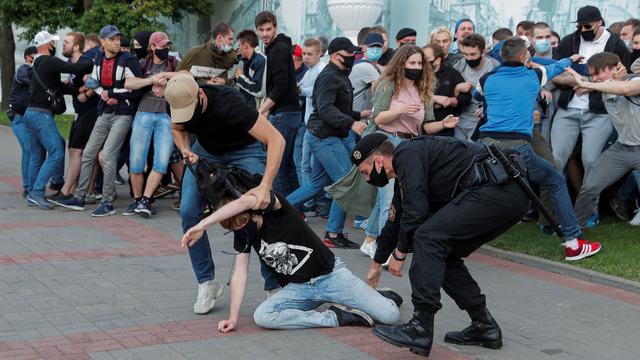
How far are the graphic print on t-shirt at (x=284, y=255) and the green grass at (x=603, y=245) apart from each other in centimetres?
302

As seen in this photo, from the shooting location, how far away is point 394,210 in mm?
5184

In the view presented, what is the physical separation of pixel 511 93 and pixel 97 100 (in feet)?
17.3

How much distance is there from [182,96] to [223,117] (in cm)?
34

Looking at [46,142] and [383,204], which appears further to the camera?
[46,142]

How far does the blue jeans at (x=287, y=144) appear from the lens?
9.18m

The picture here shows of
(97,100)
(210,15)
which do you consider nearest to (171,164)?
(97,100)

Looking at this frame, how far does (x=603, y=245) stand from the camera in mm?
7742

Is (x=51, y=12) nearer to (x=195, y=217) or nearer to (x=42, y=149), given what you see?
(x=42, y=149)

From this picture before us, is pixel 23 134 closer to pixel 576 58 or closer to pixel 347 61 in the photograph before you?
pixel 347 61

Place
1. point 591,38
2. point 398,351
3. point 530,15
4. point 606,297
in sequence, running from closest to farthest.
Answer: point 398,351, point 606,297, point 591,38, point 530,15

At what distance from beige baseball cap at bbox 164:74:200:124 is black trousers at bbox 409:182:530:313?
63.6 inches

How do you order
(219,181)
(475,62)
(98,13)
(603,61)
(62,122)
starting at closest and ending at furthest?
1. (219,181)
2. (603,61)
3. (475,62)
4. (98,13)
5. (62,122)

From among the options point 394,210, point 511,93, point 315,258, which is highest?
point 511,93

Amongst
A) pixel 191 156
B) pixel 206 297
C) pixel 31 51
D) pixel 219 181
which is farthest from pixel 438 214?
pixel 31 51
